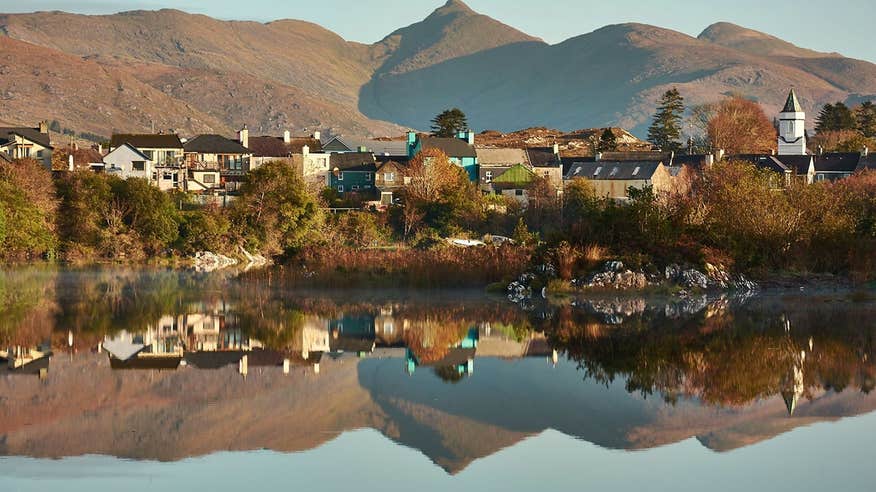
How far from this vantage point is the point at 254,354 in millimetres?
25672

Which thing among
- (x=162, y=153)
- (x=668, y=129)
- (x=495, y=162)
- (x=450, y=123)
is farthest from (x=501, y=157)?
(x=668, y=129)

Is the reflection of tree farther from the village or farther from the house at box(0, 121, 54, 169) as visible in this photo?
the house at box(0, 121, 54, 169)

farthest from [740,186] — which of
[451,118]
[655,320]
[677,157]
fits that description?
[451,118]

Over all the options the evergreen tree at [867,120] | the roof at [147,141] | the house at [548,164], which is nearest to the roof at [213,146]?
the roof at [147,141]

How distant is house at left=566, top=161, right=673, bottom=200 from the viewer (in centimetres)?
8100

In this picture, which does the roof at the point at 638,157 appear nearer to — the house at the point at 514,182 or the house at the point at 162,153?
the house at the point at 514,182

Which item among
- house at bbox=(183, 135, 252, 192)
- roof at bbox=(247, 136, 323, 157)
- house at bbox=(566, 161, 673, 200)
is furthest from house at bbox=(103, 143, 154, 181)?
house at bbox=(566, 161, 673, 200)

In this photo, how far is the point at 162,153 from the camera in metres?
87.4

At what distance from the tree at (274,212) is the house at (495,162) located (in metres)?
23.9

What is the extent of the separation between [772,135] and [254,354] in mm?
103697

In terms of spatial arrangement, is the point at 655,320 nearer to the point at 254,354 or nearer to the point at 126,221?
the point at 254,354

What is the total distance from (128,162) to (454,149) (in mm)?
21932

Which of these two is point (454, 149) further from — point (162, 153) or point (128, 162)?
point (128, 162)

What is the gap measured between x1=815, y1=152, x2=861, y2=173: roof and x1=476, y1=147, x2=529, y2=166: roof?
20.7 m
